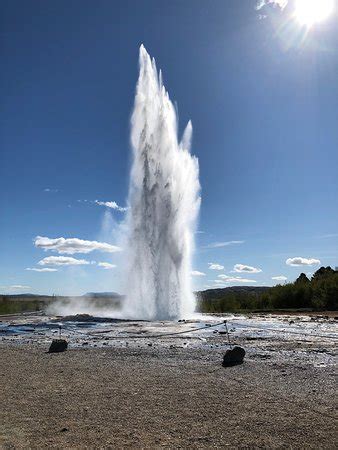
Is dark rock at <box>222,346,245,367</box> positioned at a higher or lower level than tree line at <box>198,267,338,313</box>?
lower

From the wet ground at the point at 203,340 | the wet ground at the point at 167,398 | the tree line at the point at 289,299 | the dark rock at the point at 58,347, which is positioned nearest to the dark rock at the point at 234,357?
the wet ground at the point at 167,398

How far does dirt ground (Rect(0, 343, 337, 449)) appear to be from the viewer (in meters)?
6.99

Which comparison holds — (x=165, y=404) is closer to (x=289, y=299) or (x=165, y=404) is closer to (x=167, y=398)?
(x=167, y=398)

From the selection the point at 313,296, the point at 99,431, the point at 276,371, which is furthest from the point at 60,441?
the point at 313,296

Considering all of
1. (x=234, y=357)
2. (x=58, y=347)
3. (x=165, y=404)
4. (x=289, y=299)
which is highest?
(x=289, y=299)

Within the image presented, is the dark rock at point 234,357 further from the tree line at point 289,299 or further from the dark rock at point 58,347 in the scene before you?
the tree line at point 289,299

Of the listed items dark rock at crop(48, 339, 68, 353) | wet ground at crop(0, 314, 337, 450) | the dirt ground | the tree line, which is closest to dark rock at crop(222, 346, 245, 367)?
wet ground at crop(0, 314, 337, 450)

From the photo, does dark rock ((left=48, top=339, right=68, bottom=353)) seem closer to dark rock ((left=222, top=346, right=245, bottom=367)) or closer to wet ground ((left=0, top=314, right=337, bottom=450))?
wet ground ((left=0, top=314, right=337, bottom=450))

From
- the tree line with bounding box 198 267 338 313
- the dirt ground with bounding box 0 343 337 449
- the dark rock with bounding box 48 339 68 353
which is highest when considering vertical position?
the tree line with bounding box 198 267 338 313

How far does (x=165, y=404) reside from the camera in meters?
Answer: 9.20

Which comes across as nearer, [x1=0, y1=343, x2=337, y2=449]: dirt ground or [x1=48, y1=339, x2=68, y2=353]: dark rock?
[x1=0, y1=343, x2=337, y2=449]: dirt ground

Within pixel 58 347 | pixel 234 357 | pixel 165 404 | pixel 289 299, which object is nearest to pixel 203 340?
pixel 58 347

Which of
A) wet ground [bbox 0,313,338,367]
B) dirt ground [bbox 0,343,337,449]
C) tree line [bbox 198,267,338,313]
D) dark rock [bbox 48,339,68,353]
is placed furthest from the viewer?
tree line [bbox 198,267,338,313]

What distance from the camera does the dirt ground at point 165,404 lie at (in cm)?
699
